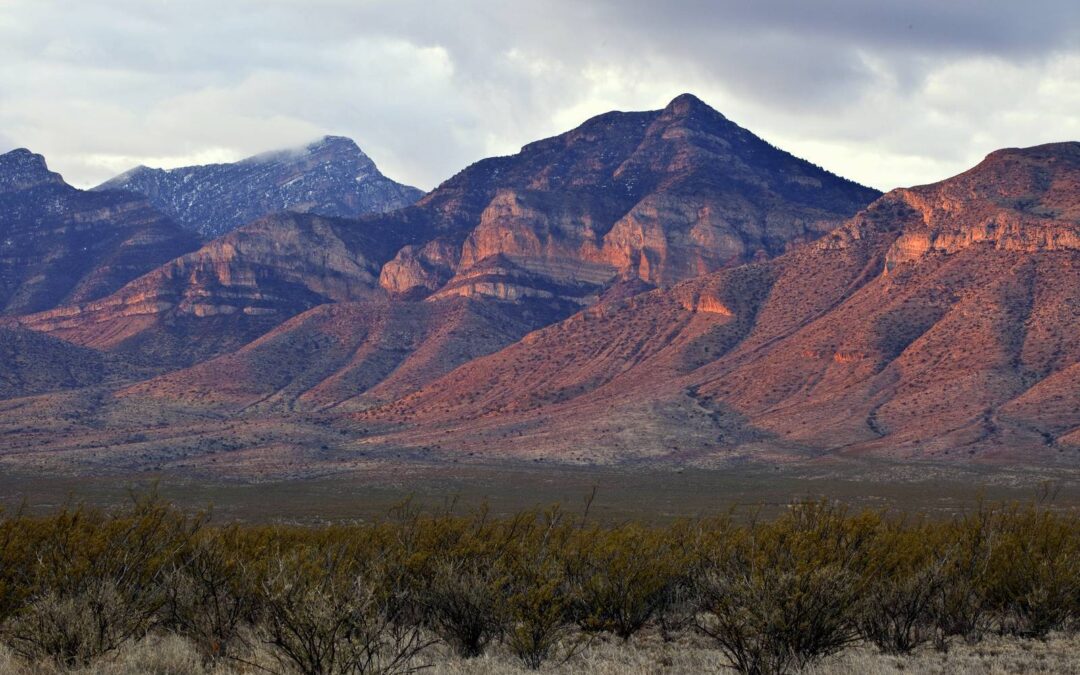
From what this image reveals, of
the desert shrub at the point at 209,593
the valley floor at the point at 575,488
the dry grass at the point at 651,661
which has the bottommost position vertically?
the valley floor at the point at 575,488

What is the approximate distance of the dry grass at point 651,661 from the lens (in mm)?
20469

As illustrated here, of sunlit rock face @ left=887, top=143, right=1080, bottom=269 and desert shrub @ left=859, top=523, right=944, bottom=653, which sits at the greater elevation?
sunlit rock face @ left=887, top=143, right=1080, bottom=269

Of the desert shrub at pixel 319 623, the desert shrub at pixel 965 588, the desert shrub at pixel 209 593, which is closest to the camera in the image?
the desert shrub at pixel 319 623

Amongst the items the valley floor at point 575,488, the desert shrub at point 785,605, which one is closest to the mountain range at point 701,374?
the valley floor at point 575,488

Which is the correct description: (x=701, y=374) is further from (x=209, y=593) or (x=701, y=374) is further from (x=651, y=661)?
(x=209, y=593)

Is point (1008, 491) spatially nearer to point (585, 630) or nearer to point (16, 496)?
point (585, 630)

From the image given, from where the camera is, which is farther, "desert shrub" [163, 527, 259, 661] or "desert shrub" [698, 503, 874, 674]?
"desert shrub" [163, 527, 259, 661]

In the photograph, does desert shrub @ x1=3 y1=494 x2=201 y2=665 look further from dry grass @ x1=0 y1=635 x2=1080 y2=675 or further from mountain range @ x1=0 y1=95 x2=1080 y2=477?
mountain range @ x1=0 y1=95 x2=1080 y2=477

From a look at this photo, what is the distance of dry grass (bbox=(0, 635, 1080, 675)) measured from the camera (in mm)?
20469

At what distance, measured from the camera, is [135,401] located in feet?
498

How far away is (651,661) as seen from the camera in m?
23.4

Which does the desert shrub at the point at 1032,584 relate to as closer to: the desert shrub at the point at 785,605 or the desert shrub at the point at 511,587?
the desert shrub at the point at 511,587

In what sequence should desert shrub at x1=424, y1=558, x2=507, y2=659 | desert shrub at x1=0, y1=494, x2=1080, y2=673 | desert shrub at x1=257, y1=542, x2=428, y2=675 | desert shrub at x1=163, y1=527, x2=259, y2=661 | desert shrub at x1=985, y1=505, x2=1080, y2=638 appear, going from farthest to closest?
1. desert shrub at x1=985, y1=505, x2=1080, y2=638
2. desert shrub at x1=424, y1=558, x2=507, y2=659
3. desert shrub at x1=163, y1=527, x2=259, y2=661
4. desert shrub at x1=0, y1=494, x2=1080, y2=673
5. desert shrub at x1=257, y1=542, x2=428, y2=675

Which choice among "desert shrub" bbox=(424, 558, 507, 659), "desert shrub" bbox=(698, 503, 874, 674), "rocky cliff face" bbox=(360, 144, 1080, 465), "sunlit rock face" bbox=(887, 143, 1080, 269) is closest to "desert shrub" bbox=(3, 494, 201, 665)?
"desert shrub" bbox=(424, 558, 507, 659)
